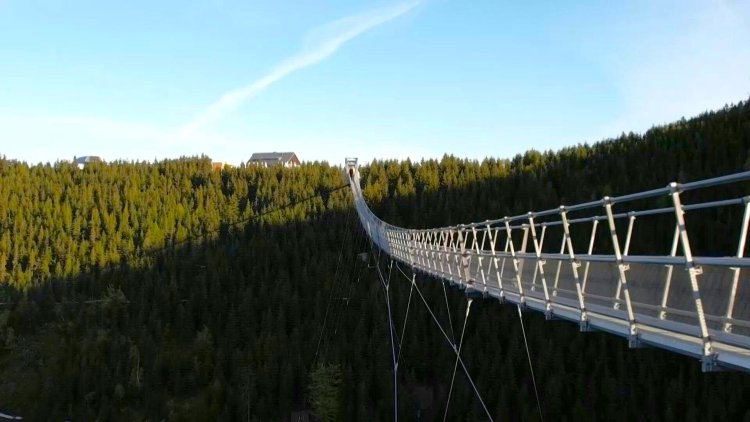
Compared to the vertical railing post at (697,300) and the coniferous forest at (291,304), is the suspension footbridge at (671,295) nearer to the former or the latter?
the vertical railing post at (697,300)

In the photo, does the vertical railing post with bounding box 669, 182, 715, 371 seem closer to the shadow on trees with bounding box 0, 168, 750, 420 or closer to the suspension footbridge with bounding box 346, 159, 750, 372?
the suspension footbridge with bounding box 346, 159, 750, 372

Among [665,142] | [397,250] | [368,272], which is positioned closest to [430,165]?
[665,142]

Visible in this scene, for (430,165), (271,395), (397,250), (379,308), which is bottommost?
(271,395)

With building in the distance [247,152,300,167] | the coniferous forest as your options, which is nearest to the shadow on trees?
the coniferous forest

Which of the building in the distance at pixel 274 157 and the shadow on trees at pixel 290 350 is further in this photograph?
the building in the distance at pixel 274 157

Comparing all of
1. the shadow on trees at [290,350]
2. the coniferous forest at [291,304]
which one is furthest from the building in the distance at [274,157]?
the shadow on trees at [290,350]

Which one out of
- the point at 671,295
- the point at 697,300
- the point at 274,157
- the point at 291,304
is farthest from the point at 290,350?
the point at 274,157

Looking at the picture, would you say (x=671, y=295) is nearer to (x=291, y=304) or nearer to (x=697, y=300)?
(x=697, y=300)

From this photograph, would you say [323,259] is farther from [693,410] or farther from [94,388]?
[693,410]
